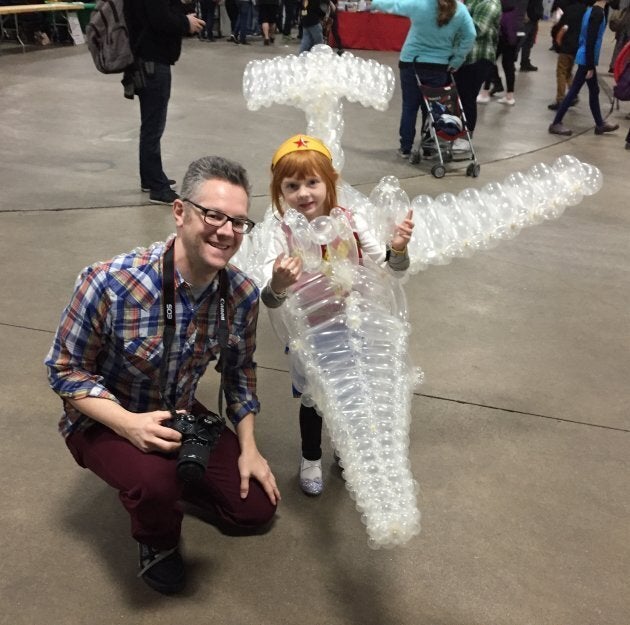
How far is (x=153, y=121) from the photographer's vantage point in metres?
4.27

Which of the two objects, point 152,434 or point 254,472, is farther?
point 254,472

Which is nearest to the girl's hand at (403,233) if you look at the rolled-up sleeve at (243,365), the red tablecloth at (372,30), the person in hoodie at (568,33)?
the rolled-up sleeve at (243,365)

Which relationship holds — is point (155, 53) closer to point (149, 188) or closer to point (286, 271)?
point (149, 188)

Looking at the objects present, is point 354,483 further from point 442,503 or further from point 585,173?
point 585,173

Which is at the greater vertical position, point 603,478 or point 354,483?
point 354,483

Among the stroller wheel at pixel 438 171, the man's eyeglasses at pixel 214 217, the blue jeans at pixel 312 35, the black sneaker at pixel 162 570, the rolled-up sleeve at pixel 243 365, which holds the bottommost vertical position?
the stroller wheel at pixel 438 171

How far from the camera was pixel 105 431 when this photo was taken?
1767 mm

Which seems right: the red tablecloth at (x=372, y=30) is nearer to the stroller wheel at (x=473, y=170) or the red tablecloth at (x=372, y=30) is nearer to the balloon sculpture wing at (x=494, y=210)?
the stroller wheel at (x=473, y=170)

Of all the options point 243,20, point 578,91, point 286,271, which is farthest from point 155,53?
point 243,20

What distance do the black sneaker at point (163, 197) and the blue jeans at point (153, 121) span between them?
0.09 feet

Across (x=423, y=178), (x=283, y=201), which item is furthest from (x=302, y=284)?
(x=423, y=178)

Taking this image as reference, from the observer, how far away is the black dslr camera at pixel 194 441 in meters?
1.57

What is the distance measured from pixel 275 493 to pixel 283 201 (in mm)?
886

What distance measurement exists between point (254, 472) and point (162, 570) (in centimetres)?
35
